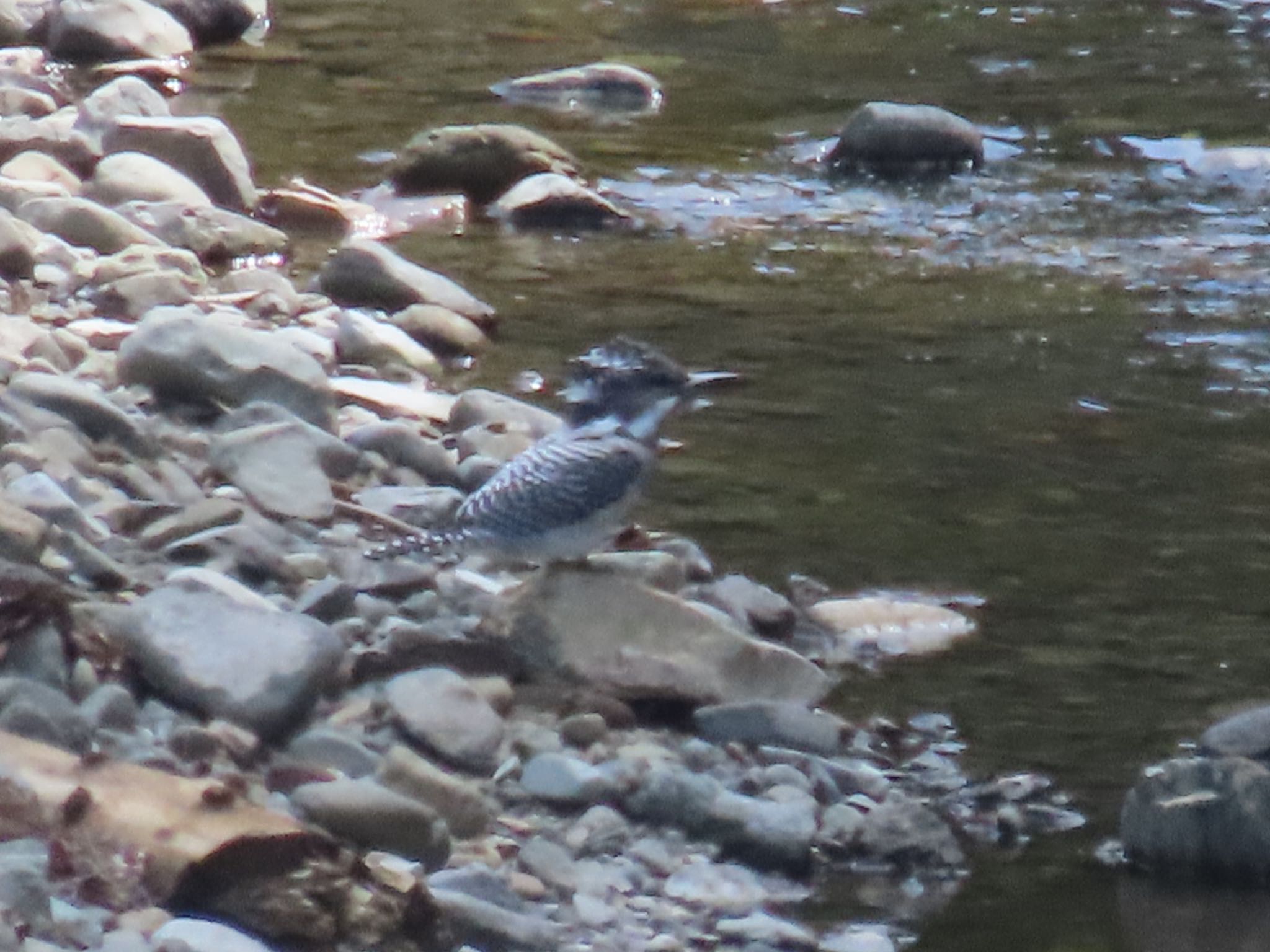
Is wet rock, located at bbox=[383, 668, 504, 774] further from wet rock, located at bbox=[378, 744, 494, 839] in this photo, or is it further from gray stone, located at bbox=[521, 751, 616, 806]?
wet rock, located at bbox=[378, 744, 494, 839]

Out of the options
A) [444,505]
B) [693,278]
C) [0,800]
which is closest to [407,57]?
[693,278]

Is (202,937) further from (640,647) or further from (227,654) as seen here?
(640,647)

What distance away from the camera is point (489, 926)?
13.8 feet

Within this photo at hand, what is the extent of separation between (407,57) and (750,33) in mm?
2087

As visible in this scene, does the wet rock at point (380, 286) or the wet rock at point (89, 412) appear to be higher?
the wet rock at point (89, 412)

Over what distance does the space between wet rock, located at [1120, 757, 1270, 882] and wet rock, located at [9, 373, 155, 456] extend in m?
2.65

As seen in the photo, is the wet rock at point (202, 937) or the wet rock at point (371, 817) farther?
the wet rock at point (371, 817)

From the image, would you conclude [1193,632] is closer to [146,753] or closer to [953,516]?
[953,516]

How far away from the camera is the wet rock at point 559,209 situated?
10344 mm

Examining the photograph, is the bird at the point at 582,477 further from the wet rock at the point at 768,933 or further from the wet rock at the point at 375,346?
the wet rock at the point at 375,346

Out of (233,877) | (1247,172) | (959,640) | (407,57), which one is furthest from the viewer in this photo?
(407,57)

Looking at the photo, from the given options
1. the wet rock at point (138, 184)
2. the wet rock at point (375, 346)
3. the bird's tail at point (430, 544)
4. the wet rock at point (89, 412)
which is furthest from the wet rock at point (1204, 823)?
the wet rock at point (138, 184)

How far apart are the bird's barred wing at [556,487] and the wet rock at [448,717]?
1.84 ft

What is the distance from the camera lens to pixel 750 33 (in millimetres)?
14773
